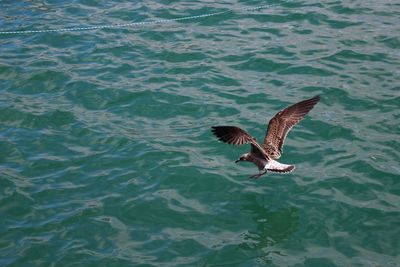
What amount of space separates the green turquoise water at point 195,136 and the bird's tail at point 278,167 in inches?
19.2

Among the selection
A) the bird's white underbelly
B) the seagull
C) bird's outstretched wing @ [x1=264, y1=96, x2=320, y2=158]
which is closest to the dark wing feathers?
the seagull

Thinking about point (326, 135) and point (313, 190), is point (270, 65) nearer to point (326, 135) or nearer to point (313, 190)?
point (326, 135)

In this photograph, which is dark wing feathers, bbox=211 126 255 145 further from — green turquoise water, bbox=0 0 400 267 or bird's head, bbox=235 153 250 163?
green turquoise water, bbox=0 0 400 267

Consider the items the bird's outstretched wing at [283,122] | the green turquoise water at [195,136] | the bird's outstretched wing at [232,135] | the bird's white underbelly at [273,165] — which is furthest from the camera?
the bird's outstretched wing at [283,122]

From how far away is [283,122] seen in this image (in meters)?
8.60

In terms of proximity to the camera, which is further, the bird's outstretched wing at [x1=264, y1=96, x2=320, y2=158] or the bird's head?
the bird's outstretched wing at [x1=264, y1=96, x2=320, y2=158]

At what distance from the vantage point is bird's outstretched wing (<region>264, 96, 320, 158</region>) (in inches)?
335

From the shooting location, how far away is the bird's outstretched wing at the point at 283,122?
27.9 ft

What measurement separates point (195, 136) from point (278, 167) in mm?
2086

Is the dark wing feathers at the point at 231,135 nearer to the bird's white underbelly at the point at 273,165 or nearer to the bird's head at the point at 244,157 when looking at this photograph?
the bird's white underbelly at the point at 273,165

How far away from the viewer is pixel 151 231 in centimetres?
761

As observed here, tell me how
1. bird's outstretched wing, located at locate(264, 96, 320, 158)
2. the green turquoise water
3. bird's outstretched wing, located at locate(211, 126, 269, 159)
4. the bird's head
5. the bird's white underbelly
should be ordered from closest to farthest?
the green turquoise water < bird's outstretched wing, located at locate(211, 126, 269, 159) < the bird's white underbelly < the bird's head < bird's outstretched wing, located at locate(264, 96, 320, 158)

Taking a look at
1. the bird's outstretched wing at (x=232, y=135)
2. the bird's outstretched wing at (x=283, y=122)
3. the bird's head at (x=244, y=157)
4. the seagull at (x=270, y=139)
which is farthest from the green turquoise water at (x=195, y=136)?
the bird's outstretched wing at (x=232, y=135)

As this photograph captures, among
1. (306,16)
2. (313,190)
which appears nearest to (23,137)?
(313,190)
